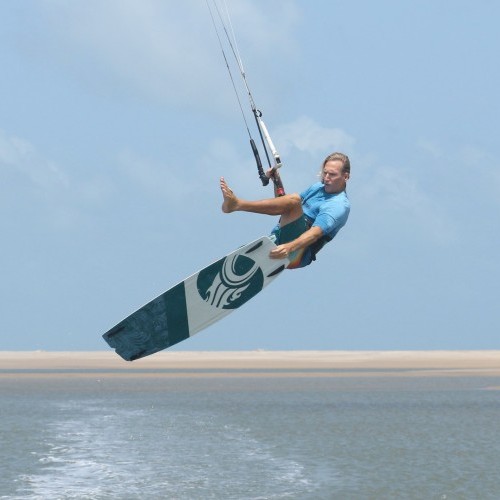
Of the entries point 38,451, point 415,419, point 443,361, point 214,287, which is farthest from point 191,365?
point 214,287

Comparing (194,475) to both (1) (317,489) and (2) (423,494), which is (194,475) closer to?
(1) (317,489)

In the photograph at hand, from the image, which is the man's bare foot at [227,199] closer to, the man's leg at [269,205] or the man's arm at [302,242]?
the man's leg at [269,205]

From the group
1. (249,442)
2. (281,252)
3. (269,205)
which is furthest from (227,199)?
(249,442)

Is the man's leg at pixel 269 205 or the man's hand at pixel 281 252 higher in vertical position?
the man's leg at pixel 269 205

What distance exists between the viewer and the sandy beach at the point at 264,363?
67938mm

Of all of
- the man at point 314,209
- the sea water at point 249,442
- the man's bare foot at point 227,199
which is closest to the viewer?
the man's bare foot at point 227,199

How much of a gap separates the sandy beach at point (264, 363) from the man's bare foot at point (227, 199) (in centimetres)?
5269

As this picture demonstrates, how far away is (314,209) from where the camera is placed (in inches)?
539

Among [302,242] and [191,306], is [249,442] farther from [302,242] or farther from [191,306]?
[302,242]

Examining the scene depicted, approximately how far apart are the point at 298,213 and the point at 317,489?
1135 centimetres

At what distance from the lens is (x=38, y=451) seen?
29.5m

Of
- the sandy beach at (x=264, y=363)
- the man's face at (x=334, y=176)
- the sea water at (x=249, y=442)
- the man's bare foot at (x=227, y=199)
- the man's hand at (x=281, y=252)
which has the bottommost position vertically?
the sea water at (x=249, y=442)

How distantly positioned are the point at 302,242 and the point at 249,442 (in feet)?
62.4

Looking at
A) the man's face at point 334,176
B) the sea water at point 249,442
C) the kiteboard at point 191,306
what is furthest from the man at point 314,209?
the sea water at point 249,442
